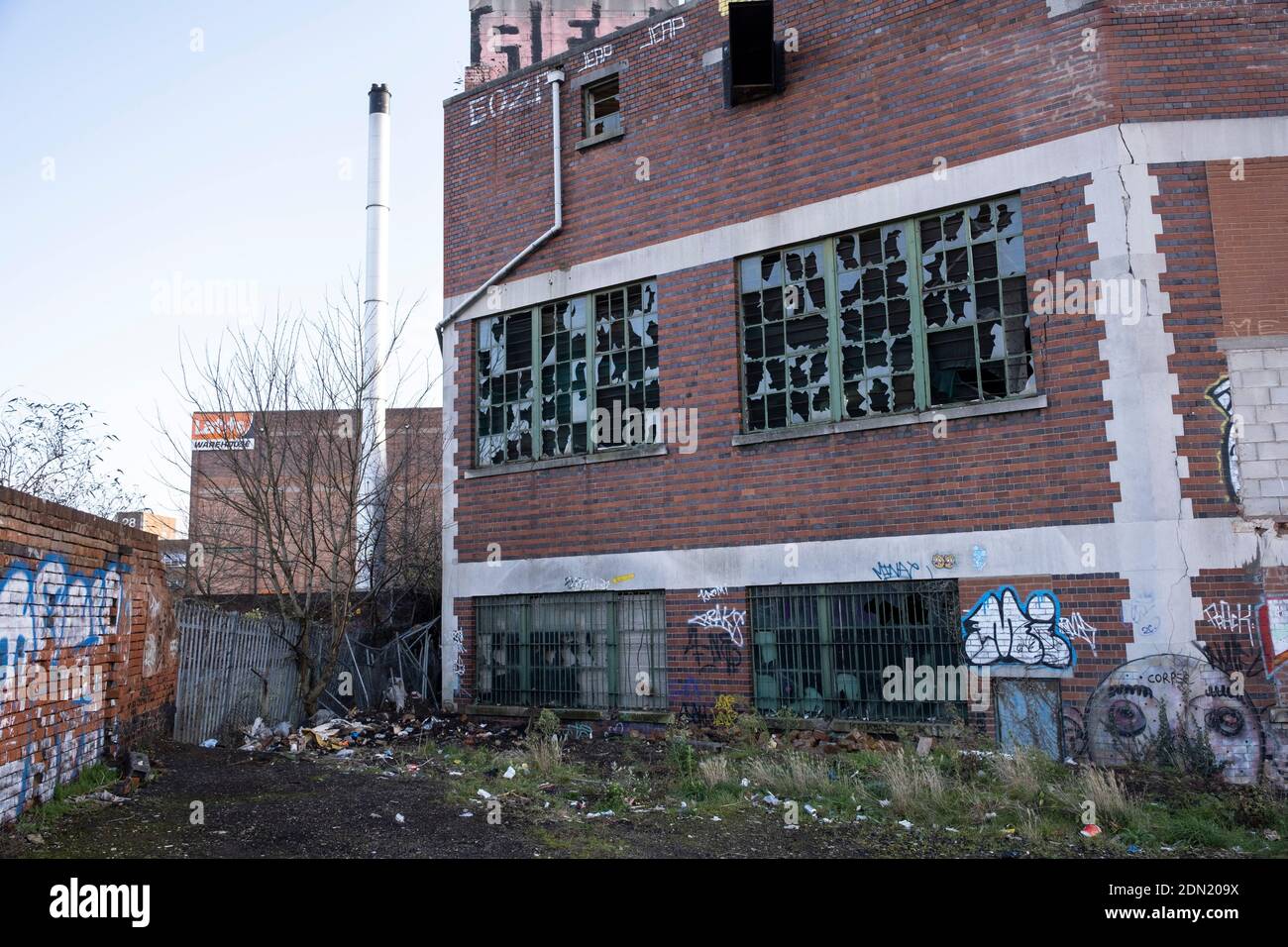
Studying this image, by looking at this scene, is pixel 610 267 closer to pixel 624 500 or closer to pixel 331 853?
pixel 624 500

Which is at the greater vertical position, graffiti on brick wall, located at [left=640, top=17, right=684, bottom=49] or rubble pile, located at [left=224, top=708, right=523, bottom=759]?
graffiti on brick wall, located at [left=640, top=17, right=684, bottom=49]

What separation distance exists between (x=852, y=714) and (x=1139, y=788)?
9.60ft

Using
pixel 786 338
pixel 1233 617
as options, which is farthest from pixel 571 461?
pixel 1233 617

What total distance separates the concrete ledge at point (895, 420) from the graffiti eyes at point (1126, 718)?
2.91 metres

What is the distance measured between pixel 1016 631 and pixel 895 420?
2.48 metres

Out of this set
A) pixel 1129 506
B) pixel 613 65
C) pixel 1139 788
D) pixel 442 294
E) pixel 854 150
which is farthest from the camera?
pixel 442 294

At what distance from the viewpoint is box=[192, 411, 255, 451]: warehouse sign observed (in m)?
13.4

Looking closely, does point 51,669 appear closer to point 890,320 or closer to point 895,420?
point 895,420

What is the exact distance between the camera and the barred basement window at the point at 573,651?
11.9 m

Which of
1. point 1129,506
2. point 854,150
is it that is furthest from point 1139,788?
point 854,150

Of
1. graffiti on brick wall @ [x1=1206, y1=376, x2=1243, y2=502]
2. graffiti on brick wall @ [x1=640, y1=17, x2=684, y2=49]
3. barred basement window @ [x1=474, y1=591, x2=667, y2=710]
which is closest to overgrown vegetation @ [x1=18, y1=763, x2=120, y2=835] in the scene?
barred basement window @ [x1=474, y1=591, x2=667, y2=710]

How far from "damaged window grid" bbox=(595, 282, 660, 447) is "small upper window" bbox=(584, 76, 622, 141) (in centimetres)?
234

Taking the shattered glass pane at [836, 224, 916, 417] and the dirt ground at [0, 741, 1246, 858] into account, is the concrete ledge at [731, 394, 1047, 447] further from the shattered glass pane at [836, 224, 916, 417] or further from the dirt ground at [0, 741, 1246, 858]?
the dirt ground at [0, 741, 1246, 858]

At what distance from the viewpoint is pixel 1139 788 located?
8344 mm
